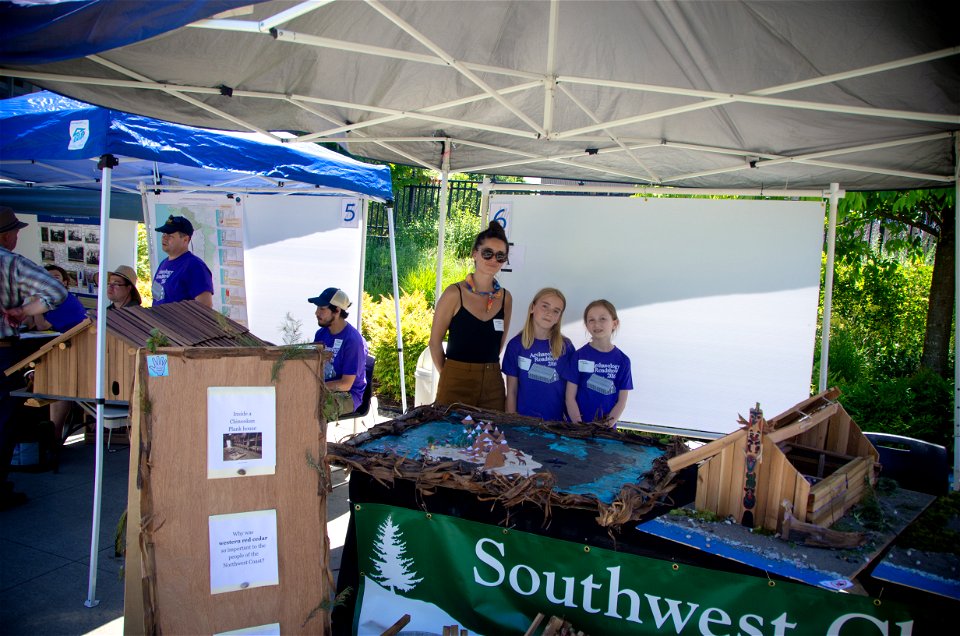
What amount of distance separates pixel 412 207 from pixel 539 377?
10.4m

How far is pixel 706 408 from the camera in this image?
4770mm

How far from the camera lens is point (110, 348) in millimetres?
3518

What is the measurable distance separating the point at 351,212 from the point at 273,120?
83.1 inches

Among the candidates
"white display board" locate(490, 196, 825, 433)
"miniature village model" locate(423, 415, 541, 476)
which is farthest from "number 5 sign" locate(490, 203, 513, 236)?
"miniature village model" locate(423, 415, 541, 476)

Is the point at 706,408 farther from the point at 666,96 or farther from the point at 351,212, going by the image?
the point at 351,212

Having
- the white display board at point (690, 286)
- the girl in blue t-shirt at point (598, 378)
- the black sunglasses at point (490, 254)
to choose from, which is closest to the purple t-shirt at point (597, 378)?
the girl in blue t-shirt at point (598, 378)

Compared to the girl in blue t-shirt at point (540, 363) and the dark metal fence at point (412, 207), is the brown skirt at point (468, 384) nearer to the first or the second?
the girl in blue t-shirt at point (540, 363)

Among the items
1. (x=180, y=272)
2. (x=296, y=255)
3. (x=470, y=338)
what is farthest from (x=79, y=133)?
(x=296, y=255)

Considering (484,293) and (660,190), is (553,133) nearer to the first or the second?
(484,293)

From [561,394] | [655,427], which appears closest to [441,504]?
[561,394]

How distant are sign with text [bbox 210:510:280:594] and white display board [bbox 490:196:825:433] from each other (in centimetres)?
320

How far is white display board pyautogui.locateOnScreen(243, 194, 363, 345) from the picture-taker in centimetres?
633

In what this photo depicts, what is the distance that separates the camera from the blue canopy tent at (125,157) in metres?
3.29

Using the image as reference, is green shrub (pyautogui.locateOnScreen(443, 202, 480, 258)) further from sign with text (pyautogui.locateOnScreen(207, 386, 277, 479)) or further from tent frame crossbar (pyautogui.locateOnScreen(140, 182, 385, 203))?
sign with text (pyautogui.locateOnScreen(207, 386, 277, 479))
